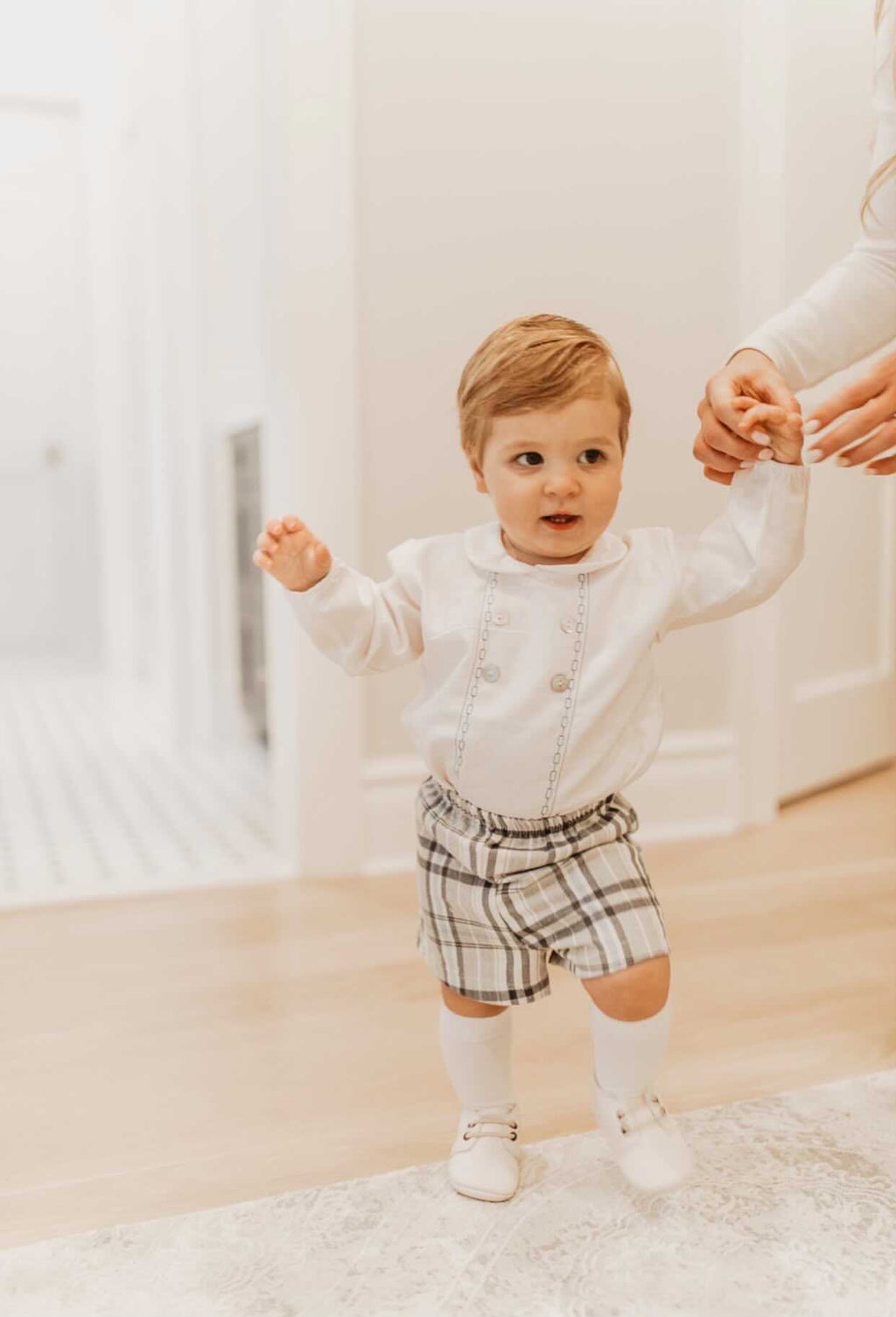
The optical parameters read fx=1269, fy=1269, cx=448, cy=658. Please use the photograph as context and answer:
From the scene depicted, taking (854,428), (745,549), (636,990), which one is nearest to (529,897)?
(636,990)

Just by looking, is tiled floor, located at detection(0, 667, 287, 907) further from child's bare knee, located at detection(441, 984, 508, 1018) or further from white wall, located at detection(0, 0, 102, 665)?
white wall, located at detection(0, 0, 102, 665)

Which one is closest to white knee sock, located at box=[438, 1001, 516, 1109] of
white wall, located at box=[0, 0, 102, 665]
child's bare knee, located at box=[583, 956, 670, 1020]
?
child's bare knee, located at box=[583, 956, 670, 1020]

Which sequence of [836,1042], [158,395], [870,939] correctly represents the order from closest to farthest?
1. [836,1042]
2. [870,939]
3. [158,395]

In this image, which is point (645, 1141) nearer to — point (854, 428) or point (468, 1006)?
point (468, 1006)

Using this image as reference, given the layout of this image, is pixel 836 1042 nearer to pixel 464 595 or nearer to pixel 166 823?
pixel 464 595

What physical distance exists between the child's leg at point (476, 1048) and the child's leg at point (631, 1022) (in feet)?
0.31

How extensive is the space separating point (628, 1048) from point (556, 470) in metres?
0.45

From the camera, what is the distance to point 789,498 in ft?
3.18

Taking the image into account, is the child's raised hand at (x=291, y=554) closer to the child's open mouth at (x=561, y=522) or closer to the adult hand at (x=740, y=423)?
the child's open mouth at (x=561, y=522)

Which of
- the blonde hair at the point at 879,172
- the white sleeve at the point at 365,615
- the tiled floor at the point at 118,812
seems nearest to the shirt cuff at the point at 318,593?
the white sleeve at the point at 365,615

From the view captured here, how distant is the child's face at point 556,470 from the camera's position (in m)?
0.95

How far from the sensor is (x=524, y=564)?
1.00 m

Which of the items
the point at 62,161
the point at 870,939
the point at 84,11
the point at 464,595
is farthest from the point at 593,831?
the point at 62,161

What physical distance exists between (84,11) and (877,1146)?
13.8 ft
